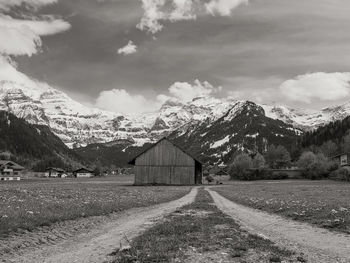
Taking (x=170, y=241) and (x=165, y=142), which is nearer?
(x=170, y=241)

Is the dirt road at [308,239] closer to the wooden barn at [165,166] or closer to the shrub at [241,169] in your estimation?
the wooden barn at [165,166]

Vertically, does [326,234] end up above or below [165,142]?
below

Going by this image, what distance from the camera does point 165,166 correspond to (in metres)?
102

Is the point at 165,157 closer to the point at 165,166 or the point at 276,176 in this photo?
the point at 165,166

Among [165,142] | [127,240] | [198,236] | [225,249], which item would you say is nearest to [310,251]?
[225,249]

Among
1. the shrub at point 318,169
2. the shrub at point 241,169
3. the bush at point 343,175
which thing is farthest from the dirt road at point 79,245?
the shrub at point 241,169

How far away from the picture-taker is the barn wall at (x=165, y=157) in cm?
10194

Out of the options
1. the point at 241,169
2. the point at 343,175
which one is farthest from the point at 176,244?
the point at 241,169

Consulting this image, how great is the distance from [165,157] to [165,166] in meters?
2.08

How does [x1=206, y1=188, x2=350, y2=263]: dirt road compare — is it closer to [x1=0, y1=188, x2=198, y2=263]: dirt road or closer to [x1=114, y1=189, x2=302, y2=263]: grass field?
[x1=114, y1=189, x2=302, y2=263]: grass field

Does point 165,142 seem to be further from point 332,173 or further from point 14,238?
point 14,238

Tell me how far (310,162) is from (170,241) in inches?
6393

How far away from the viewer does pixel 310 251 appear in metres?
13.8

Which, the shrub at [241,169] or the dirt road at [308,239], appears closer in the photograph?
the dirt road at [308,239]
